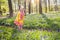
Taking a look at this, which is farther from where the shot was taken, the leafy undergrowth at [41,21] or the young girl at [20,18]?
the young girl at [20,18]

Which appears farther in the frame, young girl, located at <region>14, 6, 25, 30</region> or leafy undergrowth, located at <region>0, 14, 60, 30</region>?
young girl, located at <region>14, 6, 25, 30</region>

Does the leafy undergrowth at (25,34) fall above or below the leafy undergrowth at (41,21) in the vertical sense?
below

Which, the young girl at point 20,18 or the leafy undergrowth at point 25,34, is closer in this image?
the leafy undergrowth at point 25,34

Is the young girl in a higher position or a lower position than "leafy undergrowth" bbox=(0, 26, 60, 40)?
higher

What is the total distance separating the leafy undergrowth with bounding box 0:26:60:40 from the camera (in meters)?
3.47

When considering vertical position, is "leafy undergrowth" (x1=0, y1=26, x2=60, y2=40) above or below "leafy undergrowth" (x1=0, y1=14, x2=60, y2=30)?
below

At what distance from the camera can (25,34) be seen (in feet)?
12.0

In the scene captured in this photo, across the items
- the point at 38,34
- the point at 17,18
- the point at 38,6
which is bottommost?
the point at 38,34

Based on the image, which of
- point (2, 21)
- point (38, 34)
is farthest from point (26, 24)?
point (2, 21)

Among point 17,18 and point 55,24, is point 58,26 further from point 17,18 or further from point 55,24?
point 17,18

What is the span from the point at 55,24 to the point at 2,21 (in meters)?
1.22

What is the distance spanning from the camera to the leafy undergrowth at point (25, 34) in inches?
137

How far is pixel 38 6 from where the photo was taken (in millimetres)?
3686

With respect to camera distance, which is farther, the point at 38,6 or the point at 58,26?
the point at 38,6
